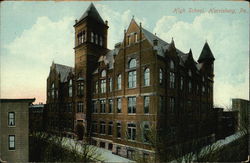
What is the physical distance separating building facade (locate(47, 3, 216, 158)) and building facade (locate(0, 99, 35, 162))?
5.35ft

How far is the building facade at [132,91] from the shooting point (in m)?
10.3

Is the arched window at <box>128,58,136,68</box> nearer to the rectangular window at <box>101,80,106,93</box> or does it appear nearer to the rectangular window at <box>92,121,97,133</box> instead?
the rectangular window at <box>101,80,106,93</box>

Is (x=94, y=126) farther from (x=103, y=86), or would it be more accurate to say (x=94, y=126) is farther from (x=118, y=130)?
(x=103, y=86)

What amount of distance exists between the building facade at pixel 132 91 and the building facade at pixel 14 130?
64.2 inches

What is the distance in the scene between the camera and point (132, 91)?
11750 millimetres

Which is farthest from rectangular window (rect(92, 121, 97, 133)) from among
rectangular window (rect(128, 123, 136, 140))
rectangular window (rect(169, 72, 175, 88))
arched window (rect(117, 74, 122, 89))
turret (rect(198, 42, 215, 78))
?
turret (rect(198, 42, 215, 78))

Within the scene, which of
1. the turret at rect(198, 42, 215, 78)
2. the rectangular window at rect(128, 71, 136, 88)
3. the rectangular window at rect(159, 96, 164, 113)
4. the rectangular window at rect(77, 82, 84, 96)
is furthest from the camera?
the rectangular window at rect(77, 82, 84, 96)

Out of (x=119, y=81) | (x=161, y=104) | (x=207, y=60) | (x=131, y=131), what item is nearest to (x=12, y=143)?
(x=131, y=131)

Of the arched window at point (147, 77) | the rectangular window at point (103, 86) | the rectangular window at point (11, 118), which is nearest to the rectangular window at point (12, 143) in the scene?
the rectangular window at point (11, 118)

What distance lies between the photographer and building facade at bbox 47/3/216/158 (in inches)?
404

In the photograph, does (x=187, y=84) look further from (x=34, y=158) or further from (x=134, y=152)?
(x=34, y=158)

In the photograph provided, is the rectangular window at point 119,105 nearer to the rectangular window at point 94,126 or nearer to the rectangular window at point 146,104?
the rectangular window at point 146,104

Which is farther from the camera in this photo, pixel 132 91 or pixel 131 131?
pixel 132 91

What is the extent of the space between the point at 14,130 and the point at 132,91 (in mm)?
7990
